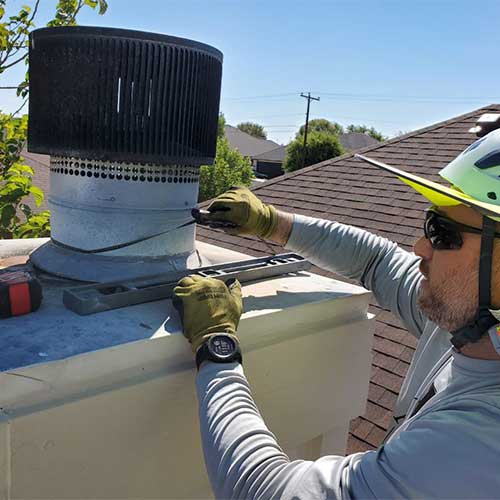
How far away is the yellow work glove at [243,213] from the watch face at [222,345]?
77 cm

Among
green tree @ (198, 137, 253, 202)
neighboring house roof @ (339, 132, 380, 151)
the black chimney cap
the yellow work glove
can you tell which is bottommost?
green tree @ (198, 137, 253, 202)

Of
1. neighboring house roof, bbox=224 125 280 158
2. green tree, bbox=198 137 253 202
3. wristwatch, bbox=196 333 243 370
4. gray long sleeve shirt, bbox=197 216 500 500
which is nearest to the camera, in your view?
gray long sleeve shirt, bbox=197 216 500 500

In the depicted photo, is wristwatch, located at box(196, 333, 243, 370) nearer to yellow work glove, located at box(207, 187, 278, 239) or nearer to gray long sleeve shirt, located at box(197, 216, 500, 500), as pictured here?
gray long sleeve shirt, located at box(197, 216, 500, 500)

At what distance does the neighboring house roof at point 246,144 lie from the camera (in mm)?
49750

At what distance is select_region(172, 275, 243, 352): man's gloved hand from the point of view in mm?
1444

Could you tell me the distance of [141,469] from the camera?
138 cm

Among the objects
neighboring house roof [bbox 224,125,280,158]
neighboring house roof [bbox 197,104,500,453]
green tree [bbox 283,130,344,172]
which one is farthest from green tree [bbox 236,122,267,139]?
neighboring house roof [bbox 197,104,500,453]

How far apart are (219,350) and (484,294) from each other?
0.79 meters

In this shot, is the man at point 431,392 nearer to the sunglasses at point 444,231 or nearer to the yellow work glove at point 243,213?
the sunglasses at point 444,231

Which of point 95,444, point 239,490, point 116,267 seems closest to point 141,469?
point 95,444

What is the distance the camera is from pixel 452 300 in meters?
1.55

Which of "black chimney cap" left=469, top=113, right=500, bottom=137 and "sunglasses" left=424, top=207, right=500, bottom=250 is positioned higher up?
"black chimney cap" left=469, top=113, right=500, bottom=137

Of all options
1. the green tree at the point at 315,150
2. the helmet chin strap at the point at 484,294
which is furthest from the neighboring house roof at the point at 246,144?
the helmet chin strap at the point at 484,294

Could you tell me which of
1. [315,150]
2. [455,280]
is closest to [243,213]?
[455,280]
